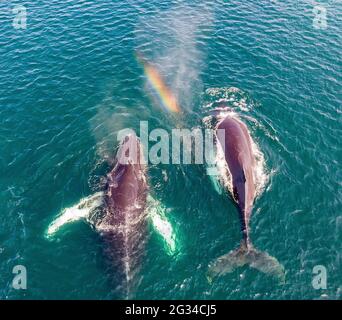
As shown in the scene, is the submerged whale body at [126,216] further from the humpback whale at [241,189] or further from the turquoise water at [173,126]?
the humpback whale at [241,189]

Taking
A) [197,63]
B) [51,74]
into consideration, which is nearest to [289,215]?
[197,63]

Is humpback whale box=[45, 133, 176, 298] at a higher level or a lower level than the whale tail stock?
higher

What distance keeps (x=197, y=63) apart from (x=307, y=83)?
54.7 feet

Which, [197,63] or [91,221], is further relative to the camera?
[197,63]

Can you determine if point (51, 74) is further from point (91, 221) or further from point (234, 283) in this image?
point (234, 283)

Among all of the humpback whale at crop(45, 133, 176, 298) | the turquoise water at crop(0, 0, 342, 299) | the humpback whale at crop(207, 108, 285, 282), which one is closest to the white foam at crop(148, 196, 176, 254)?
the humpback whale at crop(45, 133, 176, 298)

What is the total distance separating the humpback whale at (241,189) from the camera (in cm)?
3081

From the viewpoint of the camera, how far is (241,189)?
114ft

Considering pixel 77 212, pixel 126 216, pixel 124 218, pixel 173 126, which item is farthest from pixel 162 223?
pixel 173 126

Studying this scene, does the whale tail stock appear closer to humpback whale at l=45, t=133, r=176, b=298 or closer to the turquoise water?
the turquoise water

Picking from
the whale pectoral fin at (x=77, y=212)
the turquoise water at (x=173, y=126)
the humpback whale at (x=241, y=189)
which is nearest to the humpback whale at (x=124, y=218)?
the whale pectoral fin at (x=77, y=212)

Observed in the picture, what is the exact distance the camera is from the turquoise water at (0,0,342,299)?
31062mm

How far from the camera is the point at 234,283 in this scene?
97.6ft
